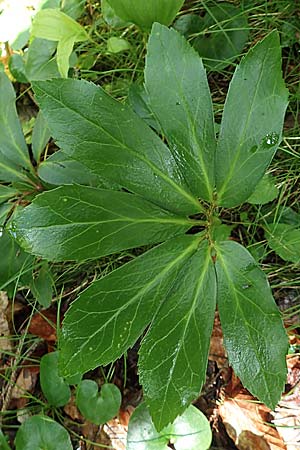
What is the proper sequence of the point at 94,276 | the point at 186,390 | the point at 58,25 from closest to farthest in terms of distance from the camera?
the point at 186,390, the point at 58,25, the point at 94,276

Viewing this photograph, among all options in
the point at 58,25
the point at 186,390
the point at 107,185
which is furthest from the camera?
the point at 58,25

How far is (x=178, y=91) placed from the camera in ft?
3.02

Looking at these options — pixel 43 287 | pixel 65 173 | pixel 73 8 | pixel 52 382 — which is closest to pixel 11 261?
pixel 43 287

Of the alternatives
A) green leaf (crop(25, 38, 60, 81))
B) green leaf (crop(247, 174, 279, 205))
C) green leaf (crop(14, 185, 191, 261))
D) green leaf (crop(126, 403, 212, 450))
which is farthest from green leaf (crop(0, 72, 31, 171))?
green leaf (crop(126, 403, 212, 450))

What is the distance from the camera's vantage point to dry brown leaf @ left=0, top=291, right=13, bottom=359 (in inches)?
57.4

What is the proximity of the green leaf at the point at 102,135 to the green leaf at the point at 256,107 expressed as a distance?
0.14 metres

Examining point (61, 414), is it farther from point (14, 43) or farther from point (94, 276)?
point (14, 43)

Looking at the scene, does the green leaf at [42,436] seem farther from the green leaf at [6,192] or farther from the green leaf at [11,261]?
the green leaf at [6,192]

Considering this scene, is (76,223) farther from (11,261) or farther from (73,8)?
(73,8)

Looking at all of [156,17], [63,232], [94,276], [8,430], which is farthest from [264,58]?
[8,430]

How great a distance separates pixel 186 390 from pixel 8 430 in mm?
748

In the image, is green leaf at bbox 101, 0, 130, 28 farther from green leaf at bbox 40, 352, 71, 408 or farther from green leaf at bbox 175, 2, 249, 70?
green leaf at bbox 40, 352, 71, 408

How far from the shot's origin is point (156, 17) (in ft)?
3.65

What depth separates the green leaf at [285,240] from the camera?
1.14 metres
